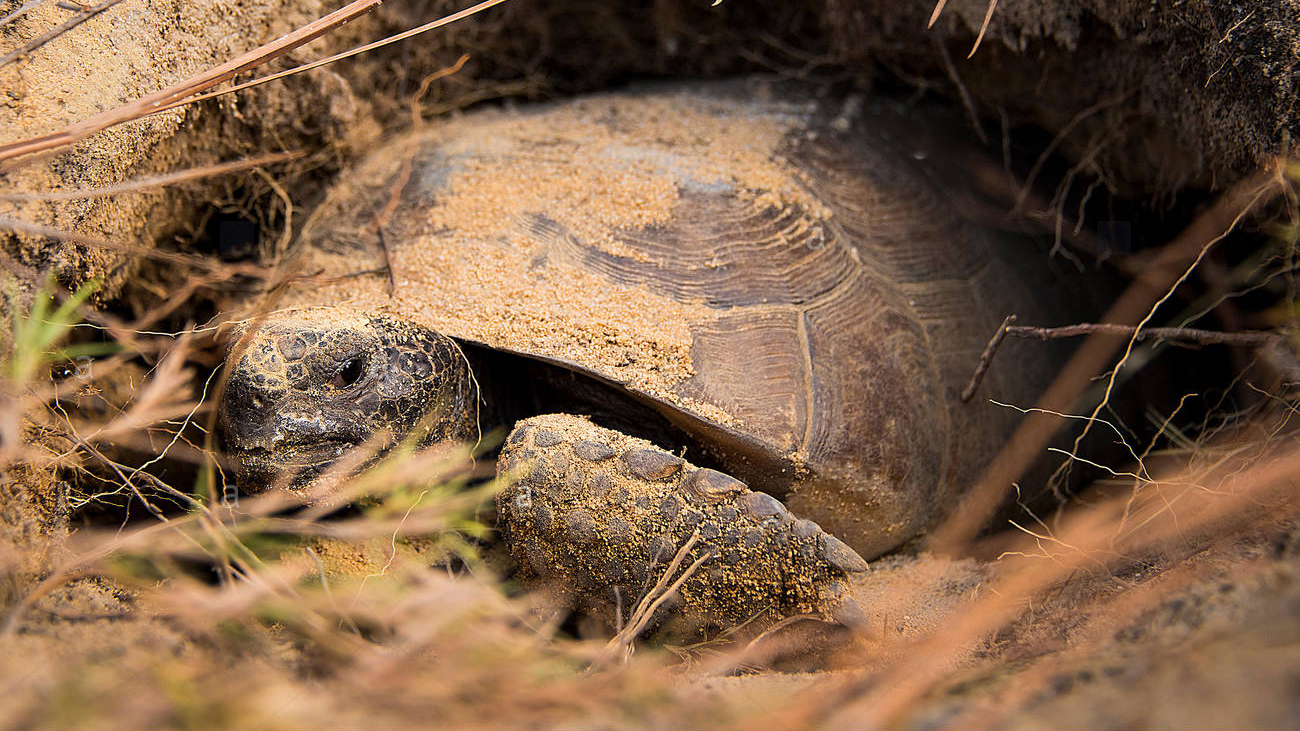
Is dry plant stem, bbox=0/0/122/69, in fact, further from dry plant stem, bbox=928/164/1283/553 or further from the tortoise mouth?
dry plant stem, bbox=928/164/1283/553

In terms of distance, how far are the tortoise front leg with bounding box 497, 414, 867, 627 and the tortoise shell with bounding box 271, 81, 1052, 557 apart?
16 centimetres

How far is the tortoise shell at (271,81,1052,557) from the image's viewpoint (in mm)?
1738

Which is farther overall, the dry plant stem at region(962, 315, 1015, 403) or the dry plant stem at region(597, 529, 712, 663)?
the dry plant stem at region(962, 315, 1015, 403)

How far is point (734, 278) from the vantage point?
1.87m

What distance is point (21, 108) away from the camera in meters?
1.44

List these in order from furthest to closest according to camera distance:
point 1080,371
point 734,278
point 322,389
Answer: point 1080,371 → point 734,278 → point 322,389

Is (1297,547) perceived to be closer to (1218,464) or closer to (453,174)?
(1218,464)

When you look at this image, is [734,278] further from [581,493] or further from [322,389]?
[322,389]

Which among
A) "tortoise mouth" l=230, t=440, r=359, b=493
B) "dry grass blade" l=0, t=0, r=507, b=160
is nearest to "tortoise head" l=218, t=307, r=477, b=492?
"tortoise mouth" l=230, t=440, r=359, b=493

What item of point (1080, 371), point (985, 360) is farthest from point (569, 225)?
point (1080, 371)

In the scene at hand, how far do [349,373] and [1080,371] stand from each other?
2.04m

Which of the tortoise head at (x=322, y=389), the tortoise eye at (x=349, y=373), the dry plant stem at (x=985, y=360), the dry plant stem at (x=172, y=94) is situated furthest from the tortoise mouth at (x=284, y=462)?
the dry plant stem at (x=985, y=360)

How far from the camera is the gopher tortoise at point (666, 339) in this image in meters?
1.55

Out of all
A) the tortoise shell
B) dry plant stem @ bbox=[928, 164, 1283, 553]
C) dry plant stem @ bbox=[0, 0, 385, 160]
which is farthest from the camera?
dry plant stem @ bbox=[928, 164, 1283, 553]
